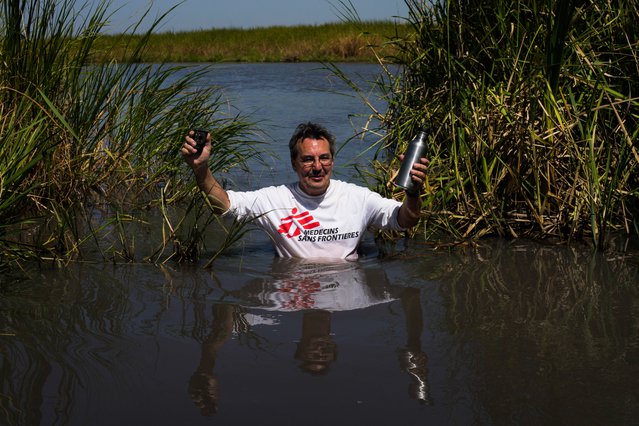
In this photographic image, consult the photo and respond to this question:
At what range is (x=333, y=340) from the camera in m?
3.88

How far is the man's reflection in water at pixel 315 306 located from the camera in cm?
343

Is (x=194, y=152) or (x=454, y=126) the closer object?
(x=194, y=152)

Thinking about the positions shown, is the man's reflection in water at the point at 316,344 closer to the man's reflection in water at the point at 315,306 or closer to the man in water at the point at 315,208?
the man's reflection in water at the point at 315,306

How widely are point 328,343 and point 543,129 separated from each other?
2.73 meters

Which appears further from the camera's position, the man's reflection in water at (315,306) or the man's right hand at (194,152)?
the man's right hand at (194,152)

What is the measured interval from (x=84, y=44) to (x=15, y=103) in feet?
3.04

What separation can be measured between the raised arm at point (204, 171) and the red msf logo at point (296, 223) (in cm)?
37

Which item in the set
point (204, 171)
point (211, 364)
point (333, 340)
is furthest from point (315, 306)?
point (204, 171)

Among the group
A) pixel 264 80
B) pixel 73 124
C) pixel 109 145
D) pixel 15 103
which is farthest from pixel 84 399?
pixel 264 80

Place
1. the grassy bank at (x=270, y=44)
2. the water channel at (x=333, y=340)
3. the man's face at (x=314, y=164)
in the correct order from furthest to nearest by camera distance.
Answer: the grassy bank at (x=270, y=44) → the man's face at (x=314, y=164) → the water channel at (x=333, y=340)

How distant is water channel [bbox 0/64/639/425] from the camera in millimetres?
3139

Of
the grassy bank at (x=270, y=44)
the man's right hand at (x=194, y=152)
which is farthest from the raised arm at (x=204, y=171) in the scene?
the grassy bank at (x=270, y=44)

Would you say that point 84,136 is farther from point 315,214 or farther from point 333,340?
point 333,340

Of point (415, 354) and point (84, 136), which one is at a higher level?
point (84, 136)
